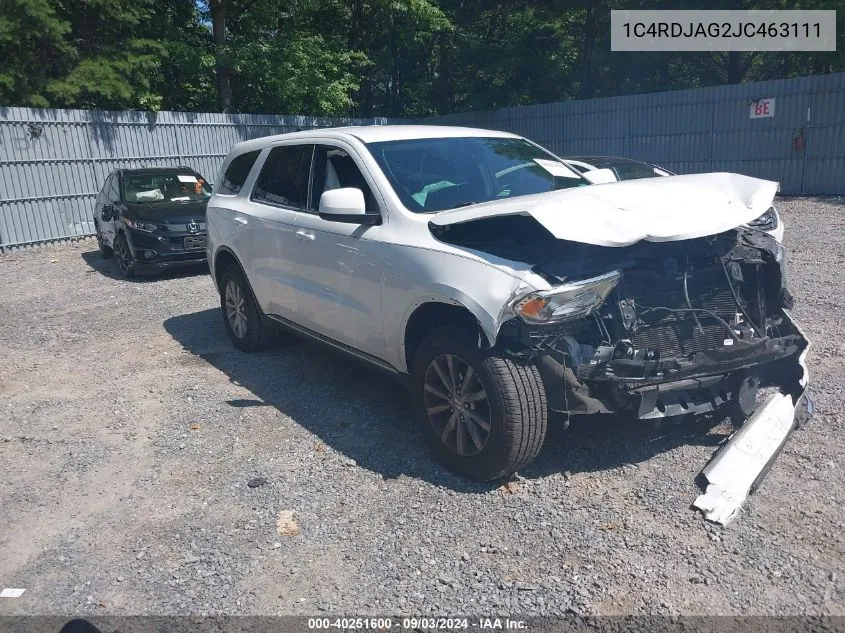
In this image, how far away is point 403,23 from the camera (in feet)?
84.6

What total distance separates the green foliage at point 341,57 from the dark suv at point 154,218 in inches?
222

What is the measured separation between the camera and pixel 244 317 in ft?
21.4

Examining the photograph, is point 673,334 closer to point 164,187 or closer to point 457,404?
point 457,404

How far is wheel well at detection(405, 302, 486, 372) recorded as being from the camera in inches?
154

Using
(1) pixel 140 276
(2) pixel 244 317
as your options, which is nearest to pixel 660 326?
(2) pixel 244 317

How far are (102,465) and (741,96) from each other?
1554cm

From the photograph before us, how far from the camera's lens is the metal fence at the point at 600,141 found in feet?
46.3

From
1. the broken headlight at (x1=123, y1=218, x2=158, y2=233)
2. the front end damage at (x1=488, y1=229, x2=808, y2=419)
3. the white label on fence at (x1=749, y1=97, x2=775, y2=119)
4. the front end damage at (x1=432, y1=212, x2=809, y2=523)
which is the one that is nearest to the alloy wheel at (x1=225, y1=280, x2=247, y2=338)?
the front end damage at (x1=432, y1=212, x2=809, y2=523)

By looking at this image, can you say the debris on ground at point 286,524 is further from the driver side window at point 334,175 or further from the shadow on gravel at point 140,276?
the shadow on gravel at point 140,276

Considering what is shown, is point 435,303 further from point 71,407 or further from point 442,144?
point 71,407

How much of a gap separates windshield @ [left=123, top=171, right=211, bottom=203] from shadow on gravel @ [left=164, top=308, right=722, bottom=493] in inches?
214

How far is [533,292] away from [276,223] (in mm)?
2717

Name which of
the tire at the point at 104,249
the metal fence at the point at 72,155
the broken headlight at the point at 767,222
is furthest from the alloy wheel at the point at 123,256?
the broken headlight at the point at 767,222

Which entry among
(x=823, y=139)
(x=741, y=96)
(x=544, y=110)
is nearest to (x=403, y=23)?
(x=544, y=110)
